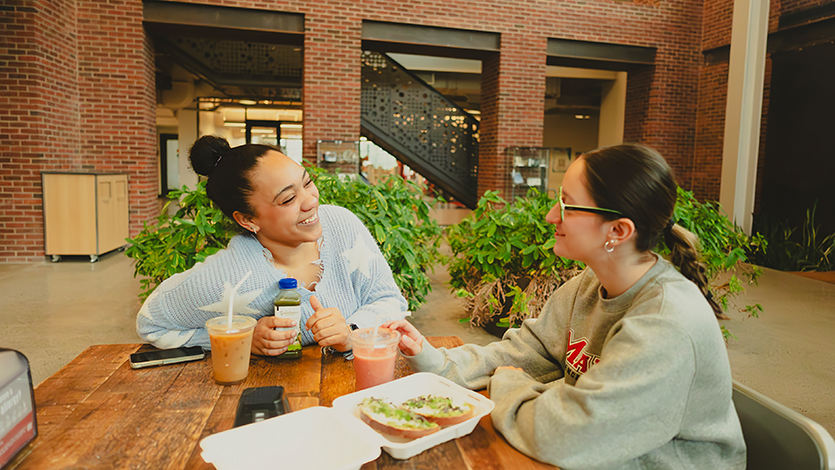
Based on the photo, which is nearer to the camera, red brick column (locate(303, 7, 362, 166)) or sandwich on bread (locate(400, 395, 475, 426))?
sandwich on bread (locate(400, 395, 475, 426))

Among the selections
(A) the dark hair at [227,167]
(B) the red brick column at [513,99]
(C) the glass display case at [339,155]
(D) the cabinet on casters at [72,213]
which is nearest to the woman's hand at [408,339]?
(A) the dark hair at [227,167]

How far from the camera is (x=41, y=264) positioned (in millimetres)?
6617

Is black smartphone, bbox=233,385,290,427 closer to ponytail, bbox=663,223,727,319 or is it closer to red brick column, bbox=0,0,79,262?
ponytail, bbox=663,223,727,319

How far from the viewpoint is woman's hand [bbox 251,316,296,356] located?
1.31m

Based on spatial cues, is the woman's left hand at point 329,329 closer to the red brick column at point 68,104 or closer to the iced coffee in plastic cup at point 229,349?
the iced coffee in plastic cup at point 229,349

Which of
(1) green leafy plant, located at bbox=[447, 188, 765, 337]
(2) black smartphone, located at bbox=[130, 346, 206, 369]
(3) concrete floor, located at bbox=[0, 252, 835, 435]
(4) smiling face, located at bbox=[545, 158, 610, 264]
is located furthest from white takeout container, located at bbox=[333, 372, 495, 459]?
(3) concrete floor, located at bbox=[0, 252, 835, 435]

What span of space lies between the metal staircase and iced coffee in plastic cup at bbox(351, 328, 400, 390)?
8.58 metres

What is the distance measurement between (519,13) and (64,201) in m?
7.42

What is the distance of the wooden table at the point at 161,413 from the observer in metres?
0.89

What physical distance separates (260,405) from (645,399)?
0.68m

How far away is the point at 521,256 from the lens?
368 centimetres

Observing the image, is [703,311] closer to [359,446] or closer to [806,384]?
[359,446]

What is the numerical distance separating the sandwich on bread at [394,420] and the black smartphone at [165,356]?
55 centimetres

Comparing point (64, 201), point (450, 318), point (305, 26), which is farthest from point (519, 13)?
point (64, 201)
